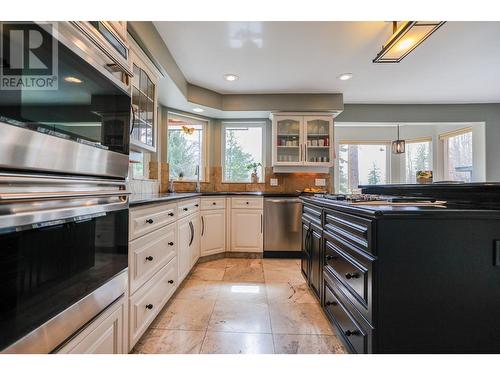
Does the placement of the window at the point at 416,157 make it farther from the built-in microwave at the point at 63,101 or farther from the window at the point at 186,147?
the built-in microwave at the point at 63,101

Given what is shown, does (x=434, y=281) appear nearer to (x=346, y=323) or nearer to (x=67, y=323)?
(x=346, y=323)

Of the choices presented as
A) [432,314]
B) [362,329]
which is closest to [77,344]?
[362,329]

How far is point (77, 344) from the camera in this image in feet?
2.90

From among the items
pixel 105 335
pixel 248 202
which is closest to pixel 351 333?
pixel 105 335

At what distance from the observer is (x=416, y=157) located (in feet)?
18.6

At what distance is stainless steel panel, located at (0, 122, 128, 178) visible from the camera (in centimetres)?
65

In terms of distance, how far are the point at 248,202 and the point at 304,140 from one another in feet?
4.39

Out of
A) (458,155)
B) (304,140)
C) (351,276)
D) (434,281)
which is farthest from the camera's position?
(458,155)

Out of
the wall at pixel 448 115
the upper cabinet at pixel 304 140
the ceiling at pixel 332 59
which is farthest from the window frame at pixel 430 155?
the upper cabinet at pixel 304 140
